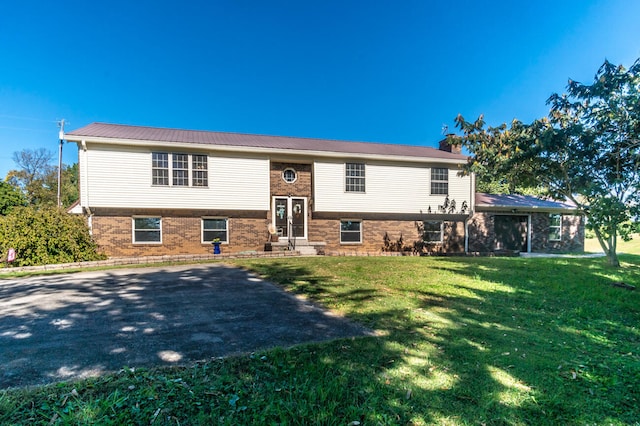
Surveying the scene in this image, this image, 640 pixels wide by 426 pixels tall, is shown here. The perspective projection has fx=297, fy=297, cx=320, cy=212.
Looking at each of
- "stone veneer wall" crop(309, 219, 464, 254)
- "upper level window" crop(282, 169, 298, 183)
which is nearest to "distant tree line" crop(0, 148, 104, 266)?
"upper level window" crop(282, 169, 298, 183)

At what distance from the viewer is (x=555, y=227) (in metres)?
17.8

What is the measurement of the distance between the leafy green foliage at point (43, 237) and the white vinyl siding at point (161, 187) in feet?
6.50

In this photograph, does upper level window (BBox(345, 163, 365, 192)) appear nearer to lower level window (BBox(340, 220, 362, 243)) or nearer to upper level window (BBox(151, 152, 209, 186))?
lower level window (BBox(340, 220, 362, 243))

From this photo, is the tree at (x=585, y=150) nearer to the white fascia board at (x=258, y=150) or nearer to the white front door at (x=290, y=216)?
the white fascia board at (x=258, y=150)

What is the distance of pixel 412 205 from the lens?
15711 millimetres

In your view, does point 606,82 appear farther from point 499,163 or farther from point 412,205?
point 412,205

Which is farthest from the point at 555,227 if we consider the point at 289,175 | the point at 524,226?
the point at 289,175

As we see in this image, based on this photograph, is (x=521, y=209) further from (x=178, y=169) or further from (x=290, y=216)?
(x=178, y=169)

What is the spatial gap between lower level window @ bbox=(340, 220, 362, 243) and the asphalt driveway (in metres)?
9.47

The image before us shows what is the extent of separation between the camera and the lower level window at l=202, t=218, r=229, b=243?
13.8 m

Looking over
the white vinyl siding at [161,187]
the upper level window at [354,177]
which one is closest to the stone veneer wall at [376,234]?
the upper level window at [354,177]

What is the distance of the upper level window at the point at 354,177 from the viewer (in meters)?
15.1

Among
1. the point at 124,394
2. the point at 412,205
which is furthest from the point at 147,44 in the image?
the point at 124,394

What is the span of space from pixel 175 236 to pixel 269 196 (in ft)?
15.0
